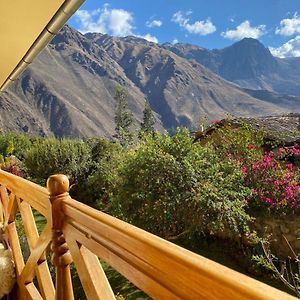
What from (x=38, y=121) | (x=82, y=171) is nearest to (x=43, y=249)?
(x=82, y=171)

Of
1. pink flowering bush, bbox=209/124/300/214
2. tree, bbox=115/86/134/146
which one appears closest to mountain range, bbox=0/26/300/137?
tree, bbox=115/86/134/146

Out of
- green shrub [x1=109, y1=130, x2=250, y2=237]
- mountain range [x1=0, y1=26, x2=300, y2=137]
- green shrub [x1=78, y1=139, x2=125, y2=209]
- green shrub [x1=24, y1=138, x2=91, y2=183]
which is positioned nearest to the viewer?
green shrub [x1=109, y1=130, x2=250, y2=237]

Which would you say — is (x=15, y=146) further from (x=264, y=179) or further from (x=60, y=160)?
(x=264, y=179)

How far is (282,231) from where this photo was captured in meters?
5.96

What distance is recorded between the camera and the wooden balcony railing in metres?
0.64

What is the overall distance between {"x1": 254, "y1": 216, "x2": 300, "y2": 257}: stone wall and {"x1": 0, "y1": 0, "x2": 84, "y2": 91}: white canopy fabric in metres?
4.51

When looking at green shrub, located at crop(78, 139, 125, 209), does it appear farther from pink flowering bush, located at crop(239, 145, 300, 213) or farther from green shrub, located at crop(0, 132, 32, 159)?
green shrub, located at crop(0, 132, 32, 159)

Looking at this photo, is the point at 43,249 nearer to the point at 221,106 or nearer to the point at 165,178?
the point at 165,178

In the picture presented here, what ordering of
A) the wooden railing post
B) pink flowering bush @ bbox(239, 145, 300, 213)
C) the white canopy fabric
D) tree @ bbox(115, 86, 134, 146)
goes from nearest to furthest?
the wooden railing post
the white canopy fabric
pink flowering bush @ bbox(239, 145, 300, 213)
tree @ bbox(115, 86, 134, 146)

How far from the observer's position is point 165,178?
569 centimetres

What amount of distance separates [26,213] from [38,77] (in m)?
127

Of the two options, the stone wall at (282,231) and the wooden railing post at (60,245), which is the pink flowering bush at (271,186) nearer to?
the stone wall at (282,231)

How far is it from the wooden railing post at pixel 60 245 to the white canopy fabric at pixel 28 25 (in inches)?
55.4

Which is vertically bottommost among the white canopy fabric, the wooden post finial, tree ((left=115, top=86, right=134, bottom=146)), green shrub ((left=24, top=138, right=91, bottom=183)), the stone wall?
green shrub ((left=24, top=138, right=91, bottom=183))
